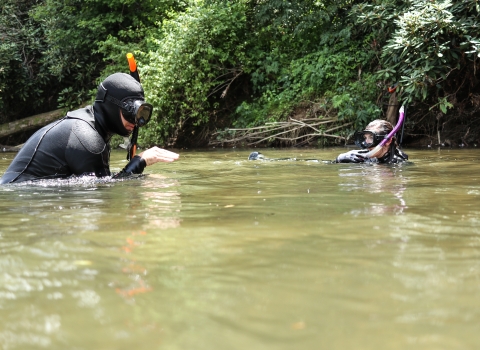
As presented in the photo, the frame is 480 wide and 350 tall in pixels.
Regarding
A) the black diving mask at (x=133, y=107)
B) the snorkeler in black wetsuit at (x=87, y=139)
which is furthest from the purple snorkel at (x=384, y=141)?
the black diving mask at (x=133, y=107)

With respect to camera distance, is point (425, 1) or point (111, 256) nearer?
point (111, 256)

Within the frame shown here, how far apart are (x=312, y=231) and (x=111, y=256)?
109cm

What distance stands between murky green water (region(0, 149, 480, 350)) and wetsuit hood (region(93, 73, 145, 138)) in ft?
4.59

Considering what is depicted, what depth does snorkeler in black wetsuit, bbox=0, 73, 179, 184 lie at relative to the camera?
5.48 m

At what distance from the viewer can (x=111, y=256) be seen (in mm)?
2650

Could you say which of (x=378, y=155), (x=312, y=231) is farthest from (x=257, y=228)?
(x=378, y=155)

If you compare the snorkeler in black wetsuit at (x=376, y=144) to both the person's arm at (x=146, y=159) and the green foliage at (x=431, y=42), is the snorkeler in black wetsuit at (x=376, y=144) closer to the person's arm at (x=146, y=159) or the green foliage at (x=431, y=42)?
the person's arm at (x=146, y=159)

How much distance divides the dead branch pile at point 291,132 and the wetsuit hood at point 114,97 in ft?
27.7

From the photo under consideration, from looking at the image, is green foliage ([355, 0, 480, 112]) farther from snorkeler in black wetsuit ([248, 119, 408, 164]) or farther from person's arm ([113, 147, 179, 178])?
person's arm ([113, 147, 179, 178])

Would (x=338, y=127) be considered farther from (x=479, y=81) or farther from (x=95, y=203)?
(x=95, y=203)

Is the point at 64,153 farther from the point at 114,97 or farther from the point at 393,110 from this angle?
the point at 393,110

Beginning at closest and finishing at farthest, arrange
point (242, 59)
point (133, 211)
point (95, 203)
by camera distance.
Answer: point (133, 211) → point (95, 203) → point (242, 59)

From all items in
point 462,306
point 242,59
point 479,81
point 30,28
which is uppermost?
point 30,28

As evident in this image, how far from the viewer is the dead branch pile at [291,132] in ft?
46.2
